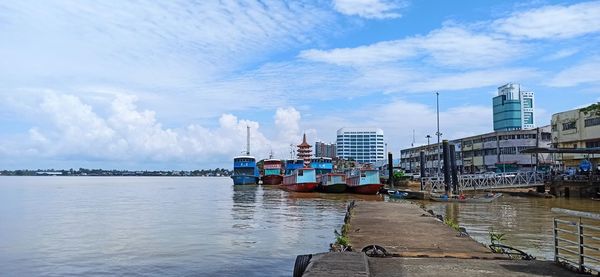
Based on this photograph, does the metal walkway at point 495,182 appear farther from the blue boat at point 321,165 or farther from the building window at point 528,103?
the building window at point 528,103

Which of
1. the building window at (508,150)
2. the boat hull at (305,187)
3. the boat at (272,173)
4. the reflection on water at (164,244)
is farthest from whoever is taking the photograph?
the boat at (272,173)

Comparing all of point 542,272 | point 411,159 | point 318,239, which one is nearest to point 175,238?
point 318,239

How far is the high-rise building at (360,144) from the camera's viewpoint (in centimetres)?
15475

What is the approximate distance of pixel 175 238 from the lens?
20.7 m

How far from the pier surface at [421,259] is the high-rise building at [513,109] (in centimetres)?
11560

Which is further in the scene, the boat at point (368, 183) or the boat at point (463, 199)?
the boat at point (368, 183)

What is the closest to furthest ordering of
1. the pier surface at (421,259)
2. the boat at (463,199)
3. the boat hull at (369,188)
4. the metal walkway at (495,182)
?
the pier surface at (421,259), the boat at (463,199), the metal walkway at (495,182), the boat hull at (369,188)

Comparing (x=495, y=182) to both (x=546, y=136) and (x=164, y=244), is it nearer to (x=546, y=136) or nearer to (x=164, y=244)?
(x=546, y=136)

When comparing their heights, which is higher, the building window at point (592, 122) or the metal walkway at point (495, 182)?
the building window at point (592, 122)

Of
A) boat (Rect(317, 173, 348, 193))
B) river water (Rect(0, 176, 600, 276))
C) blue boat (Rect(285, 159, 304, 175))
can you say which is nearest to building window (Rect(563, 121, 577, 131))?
boat (Rect(317, 173, 348, 193))

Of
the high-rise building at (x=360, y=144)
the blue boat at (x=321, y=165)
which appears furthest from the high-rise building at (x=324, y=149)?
the blue boat at (x=321, y=165)

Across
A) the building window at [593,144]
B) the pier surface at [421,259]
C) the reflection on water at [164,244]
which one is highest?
the building window at [593,144]

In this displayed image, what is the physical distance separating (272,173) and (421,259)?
89.4m

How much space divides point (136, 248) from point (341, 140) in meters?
138
